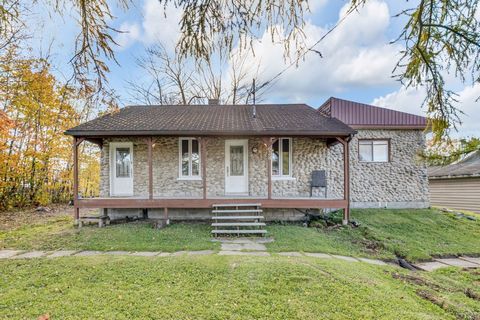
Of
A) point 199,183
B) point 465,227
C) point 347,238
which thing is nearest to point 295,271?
point 347,238

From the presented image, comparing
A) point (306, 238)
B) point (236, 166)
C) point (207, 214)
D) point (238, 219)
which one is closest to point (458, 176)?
point (306, 238)

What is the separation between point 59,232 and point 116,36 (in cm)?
697

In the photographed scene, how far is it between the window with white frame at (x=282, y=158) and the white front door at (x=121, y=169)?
5327 millimetres

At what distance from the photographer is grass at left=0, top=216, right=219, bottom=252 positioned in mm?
5930

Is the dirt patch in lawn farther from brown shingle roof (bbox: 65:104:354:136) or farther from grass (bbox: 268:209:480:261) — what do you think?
grass (bbox: 268:209:480:261)

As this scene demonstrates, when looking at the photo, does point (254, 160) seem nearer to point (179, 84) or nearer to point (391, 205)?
point (391, 205)

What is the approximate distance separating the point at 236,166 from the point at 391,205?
654cm

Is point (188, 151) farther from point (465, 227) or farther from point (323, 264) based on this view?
point (465, 227)

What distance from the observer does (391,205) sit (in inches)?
409

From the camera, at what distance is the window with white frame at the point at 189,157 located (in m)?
9.47

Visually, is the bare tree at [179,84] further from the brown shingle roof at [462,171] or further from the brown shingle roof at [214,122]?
the brown shingle roof at [462,171]

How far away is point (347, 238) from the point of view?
7070 mm

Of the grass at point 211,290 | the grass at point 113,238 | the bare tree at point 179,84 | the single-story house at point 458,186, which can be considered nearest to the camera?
the grass at point 211,290

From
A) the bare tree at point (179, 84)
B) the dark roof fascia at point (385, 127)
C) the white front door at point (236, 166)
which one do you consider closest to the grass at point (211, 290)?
the white front door at point (236, 166)
